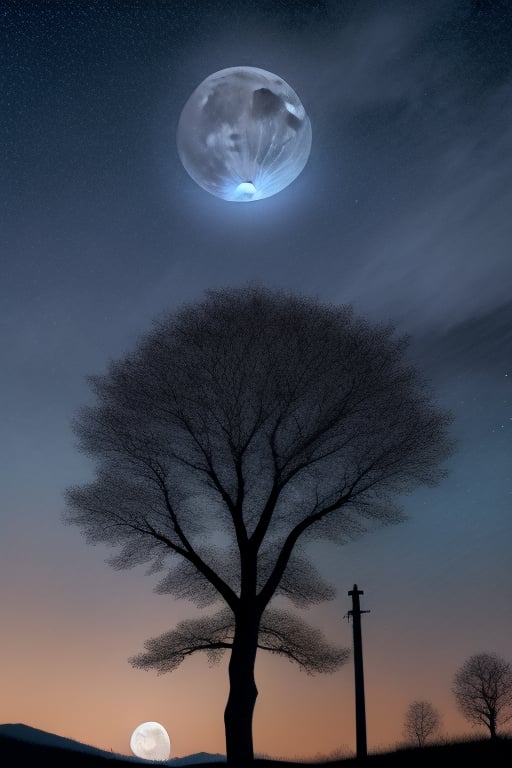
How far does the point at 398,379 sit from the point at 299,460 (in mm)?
3025

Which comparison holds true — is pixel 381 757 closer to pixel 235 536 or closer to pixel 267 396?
pixel 235 536

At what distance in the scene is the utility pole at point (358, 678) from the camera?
16.3 m

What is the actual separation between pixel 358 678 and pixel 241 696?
153 inches

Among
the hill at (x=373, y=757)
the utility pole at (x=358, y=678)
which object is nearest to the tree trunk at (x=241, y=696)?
the hill at (x=373, y=757)

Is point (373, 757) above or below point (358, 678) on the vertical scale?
below

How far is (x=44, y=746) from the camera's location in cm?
1675

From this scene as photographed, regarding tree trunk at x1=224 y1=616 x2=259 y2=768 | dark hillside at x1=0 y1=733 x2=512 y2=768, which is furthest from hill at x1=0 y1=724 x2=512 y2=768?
tree trunk at x1=224 y1=616 x2=259 y2=768

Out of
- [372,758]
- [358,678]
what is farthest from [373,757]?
[358,678]

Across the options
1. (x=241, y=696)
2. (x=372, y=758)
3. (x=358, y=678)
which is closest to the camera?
(x=241, y=696)

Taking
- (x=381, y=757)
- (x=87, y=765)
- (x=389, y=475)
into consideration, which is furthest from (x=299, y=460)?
(x=87, y=765)

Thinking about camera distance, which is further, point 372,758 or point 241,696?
point 372,758

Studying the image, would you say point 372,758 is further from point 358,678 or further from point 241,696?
point 241,696

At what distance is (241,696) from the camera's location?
14148 mm

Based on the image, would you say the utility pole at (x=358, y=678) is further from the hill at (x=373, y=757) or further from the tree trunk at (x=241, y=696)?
the tree trunk at (x=241, y=696)
